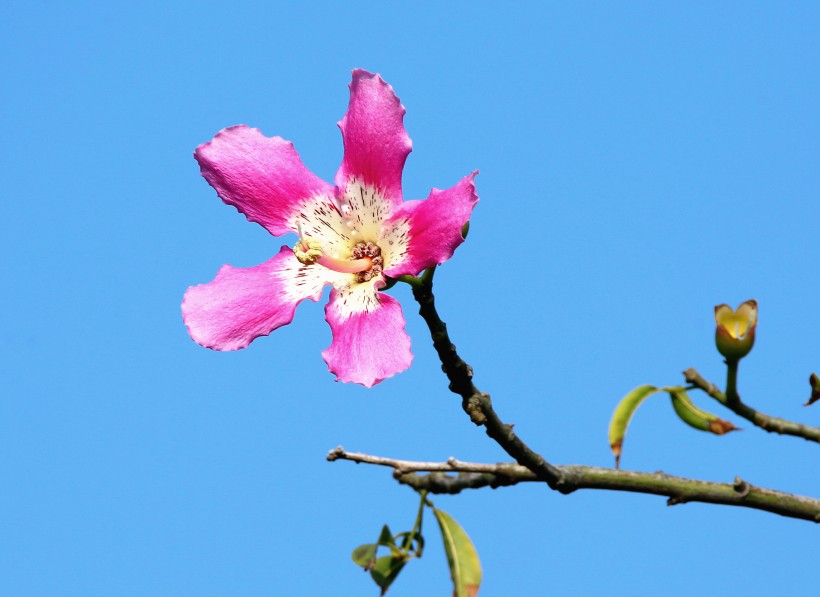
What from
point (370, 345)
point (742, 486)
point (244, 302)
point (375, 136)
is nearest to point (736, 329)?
point (742, 486)

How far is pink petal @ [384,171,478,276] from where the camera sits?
1.49m

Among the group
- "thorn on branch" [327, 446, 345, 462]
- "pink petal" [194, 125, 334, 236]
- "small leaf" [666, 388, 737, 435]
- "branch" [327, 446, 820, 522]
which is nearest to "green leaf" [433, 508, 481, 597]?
"branch" [327, 446, 820, 522]

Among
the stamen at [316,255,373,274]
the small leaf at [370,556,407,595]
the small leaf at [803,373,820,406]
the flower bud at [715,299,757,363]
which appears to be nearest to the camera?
the flower bud at [715,299,757,363]

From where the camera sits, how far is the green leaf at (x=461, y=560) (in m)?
1.74

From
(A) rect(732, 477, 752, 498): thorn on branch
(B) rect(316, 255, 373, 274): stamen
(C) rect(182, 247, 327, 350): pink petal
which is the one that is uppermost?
(B) rect(316, 255, 373, 274): stamen

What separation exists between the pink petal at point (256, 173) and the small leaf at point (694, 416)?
2.48ft

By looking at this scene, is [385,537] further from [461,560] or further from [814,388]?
[814,388]

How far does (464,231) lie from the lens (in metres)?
1.52

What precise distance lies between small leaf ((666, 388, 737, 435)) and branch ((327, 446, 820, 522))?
0.12m

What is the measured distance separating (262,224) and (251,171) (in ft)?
0.36

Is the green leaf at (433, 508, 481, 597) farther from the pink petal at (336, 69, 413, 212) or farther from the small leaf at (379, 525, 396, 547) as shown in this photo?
the pink petal at (336, 69, 413, 212)

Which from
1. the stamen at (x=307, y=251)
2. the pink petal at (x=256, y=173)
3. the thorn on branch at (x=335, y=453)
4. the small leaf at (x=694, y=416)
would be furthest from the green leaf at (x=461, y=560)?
the pink petal at (x=256, y=173)

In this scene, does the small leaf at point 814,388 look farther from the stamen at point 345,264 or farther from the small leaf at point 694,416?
the stamen at point 345,264

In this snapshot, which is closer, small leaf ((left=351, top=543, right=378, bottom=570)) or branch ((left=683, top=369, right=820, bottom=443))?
branch ((left=683, top=369, right=820, bottom=443))
